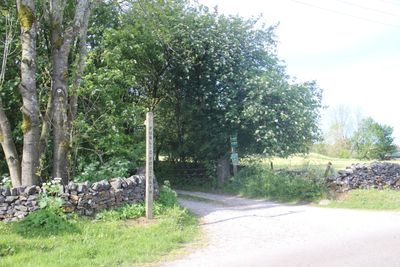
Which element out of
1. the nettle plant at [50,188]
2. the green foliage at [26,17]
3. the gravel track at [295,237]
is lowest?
the gravel track at [295,237]

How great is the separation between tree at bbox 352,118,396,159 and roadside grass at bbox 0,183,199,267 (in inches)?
1878

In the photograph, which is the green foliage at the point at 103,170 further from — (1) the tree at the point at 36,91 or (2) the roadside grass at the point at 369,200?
(2) the roadside grass at the point at 369,200

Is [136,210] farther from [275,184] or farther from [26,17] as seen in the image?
[275,184]

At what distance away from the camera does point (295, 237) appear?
8.99 m

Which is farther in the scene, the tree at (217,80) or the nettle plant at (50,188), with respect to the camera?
the tree at (217,80)

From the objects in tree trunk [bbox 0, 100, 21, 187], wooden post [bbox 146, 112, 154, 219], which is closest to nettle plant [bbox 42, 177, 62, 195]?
tree trunk [bbox 0, 100, 21, 187]

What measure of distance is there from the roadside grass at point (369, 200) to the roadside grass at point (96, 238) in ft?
19.9

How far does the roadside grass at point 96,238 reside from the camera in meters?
6.93

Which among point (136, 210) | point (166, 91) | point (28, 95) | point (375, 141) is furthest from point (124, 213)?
point (375, 141)

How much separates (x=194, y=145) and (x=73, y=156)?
870 cm

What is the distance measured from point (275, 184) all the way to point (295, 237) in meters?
7.71

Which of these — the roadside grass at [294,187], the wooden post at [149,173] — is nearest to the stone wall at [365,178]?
the roadside grass at [294,187]

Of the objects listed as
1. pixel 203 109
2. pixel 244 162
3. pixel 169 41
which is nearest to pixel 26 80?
pixel 169 41

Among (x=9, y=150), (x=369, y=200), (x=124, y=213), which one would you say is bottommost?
(x=369, y=200)
